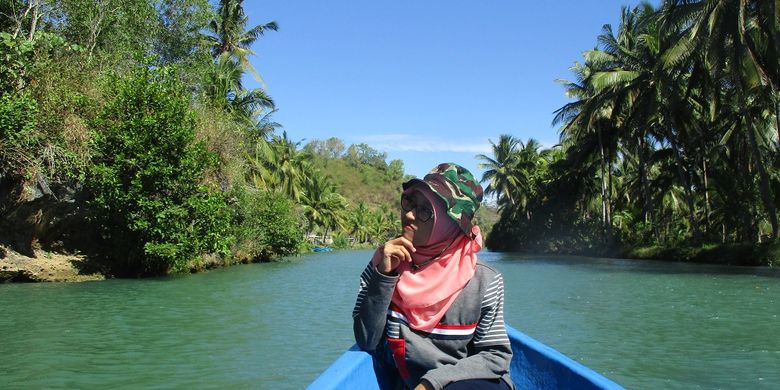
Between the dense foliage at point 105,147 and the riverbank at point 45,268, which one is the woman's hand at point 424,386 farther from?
the riverbank at point 45,268

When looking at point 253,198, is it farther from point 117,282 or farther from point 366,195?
point 366,195

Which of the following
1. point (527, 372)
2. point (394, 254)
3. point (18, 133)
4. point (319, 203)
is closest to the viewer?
point (394, 254)

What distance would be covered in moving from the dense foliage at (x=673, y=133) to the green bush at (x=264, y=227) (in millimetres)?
16969

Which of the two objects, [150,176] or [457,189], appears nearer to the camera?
[457,189]

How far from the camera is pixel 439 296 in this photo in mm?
2336

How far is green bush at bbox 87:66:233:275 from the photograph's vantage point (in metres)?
14.8

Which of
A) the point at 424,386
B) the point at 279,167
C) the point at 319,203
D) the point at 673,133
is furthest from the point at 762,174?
the point at 319,203

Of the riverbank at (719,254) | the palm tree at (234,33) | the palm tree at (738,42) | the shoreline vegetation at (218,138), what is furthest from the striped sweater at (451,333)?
the palm tree at (234,33)

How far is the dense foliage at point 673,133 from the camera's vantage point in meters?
20.4

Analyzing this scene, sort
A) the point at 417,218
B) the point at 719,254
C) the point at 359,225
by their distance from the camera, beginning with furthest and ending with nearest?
1. the point at 359,225
2. the point at 719,254
3. the point at 417,218

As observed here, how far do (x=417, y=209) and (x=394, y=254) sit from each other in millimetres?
225

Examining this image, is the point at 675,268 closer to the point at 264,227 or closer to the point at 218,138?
the point at 218,138

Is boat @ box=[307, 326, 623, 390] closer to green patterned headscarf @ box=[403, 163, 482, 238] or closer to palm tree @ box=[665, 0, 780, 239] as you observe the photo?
green patterned headscarf @ box=[403, 163, 482, 238]

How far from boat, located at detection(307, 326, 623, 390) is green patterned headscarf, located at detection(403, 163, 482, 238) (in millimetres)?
889
